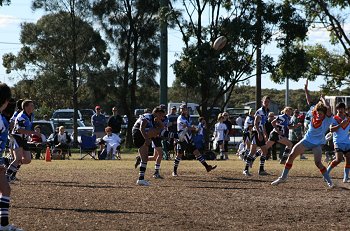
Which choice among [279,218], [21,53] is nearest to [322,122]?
[279,218]

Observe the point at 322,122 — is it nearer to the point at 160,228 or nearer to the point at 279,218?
the point at 279,218

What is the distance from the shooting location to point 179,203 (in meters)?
15.8

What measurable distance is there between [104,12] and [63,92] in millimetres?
9153

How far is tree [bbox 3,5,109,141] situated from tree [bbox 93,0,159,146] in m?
1.15

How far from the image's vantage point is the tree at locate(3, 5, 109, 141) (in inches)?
2154

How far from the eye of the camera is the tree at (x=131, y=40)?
5425 cm

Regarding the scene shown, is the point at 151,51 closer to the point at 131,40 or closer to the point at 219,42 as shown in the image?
the point at 131,40

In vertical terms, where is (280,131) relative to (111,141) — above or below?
above

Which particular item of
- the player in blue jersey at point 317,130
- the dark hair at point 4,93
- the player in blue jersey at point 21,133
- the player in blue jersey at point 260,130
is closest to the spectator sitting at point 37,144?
the player in blue jersey at point 260,130

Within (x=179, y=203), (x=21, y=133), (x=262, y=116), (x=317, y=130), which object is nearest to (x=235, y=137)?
(x=262, y=116)

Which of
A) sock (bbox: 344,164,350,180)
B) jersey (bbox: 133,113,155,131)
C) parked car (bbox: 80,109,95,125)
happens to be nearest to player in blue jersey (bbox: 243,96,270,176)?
sock (bbox: 344,164,350,180)

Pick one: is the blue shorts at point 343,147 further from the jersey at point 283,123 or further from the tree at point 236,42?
the tree at point 236,42

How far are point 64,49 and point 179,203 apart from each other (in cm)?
4096

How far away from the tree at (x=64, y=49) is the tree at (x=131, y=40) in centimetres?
115
